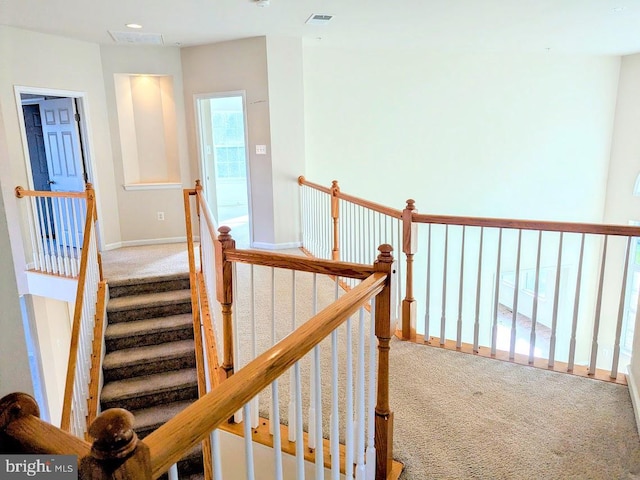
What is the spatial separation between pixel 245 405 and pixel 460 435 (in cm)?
155

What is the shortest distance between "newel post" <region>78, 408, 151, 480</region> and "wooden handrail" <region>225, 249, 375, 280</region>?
1054 mm

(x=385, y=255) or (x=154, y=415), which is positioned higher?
(x=385, y=255)

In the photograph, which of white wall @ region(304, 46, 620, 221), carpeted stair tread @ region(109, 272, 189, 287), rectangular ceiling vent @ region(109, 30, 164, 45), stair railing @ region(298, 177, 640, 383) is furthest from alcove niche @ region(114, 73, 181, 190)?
stair railing @ region(298, 177, 640, 383)

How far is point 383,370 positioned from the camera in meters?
1.74

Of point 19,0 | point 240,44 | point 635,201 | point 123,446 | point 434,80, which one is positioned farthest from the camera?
point 635,201

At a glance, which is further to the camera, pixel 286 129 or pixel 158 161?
pixel 158 161

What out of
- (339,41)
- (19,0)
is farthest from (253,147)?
(19,0)

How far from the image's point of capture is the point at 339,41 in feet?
18.1

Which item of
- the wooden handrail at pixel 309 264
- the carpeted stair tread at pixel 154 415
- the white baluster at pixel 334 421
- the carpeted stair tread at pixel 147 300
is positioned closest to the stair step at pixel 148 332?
the carpeted stair tread at pixel 147 300

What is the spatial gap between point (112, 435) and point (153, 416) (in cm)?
380

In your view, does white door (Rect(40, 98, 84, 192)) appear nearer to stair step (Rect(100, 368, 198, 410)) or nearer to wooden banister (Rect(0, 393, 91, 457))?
stair step (Rect(100, 368, 198, 410))

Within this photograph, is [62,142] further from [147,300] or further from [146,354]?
[146,354]

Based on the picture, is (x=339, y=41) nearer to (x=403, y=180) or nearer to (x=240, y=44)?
(x=240, y=44)

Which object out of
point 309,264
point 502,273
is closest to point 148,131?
point 309,264
